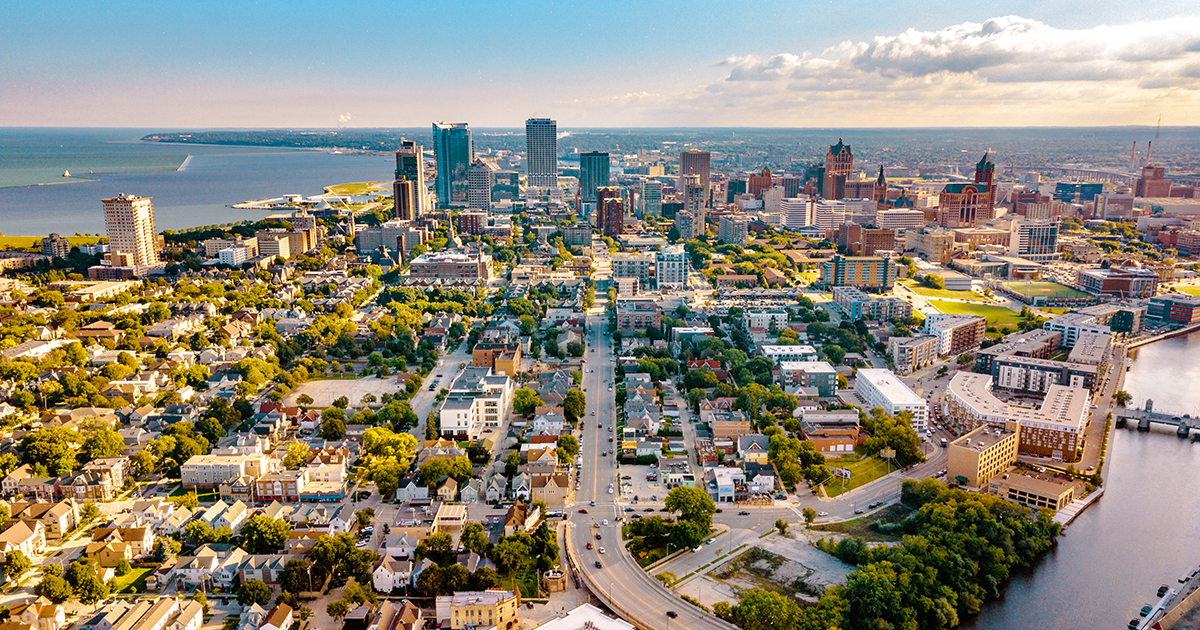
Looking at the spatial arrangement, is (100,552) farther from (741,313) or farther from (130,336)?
(741,313)

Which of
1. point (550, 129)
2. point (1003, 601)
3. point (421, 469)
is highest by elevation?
point (550, 129)

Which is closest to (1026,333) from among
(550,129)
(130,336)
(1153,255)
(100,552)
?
(1153,255)

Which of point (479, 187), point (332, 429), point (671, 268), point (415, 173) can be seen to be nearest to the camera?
point (332, 429)

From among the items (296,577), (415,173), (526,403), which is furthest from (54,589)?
(415,173)

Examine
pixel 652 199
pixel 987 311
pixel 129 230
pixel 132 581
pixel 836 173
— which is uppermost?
pixel 836 173

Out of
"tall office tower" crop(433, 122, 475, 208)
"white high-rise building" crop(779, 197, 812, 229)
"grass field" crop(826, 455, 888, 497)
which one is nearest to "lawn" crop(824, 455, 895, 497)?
"grass field" crop(826, 455, 888, 497)

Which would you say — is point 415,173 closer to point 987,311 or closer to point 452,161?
point 452,161

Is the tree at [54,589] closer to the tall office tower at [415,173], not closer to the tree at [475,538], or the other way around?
the tree at [475,538]
